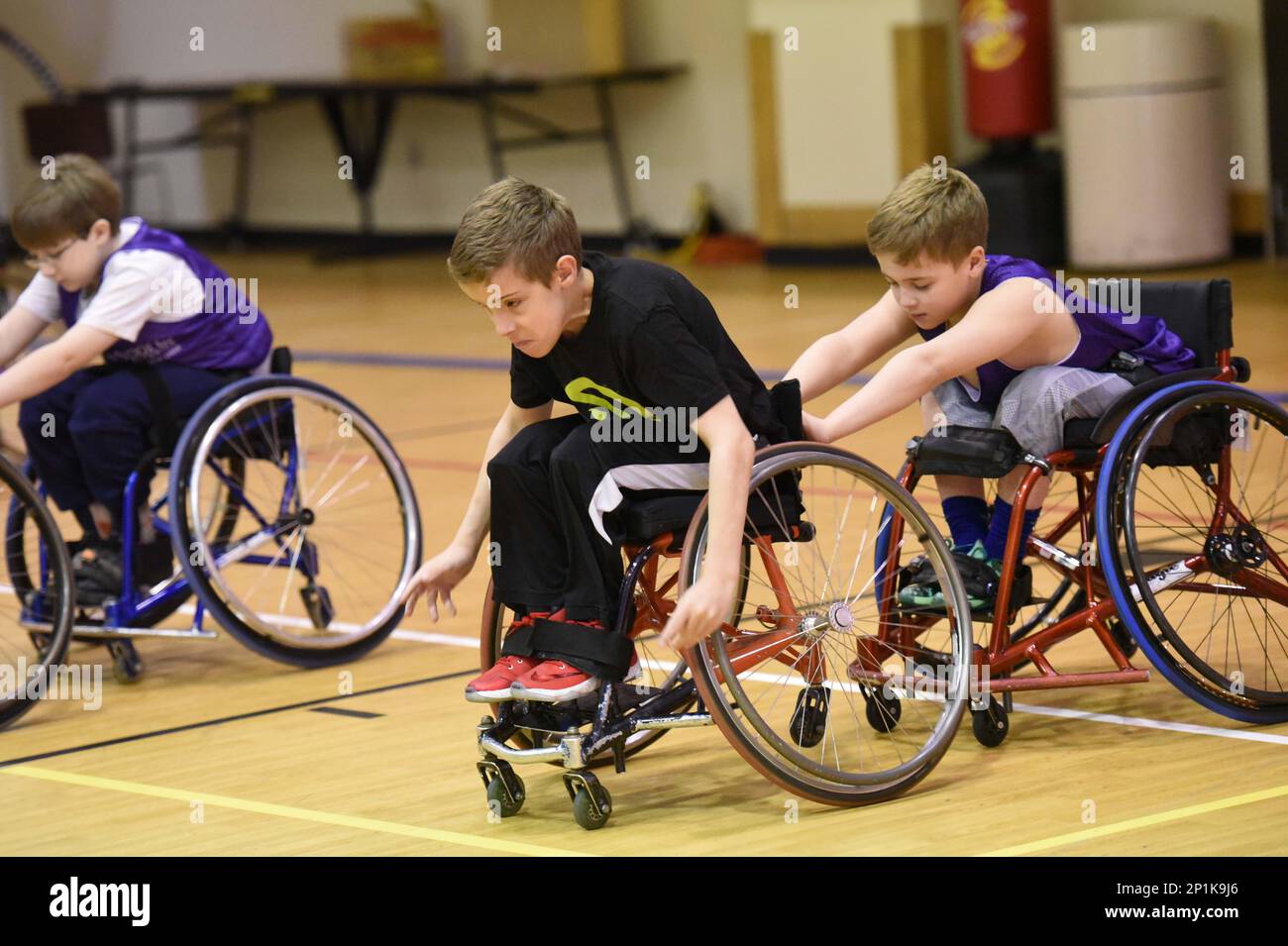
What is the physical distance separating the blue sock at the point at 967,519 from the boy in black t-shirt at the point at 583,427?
49 cm

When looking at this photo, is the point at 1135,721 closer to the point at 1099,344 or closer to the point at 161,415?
the point at 1099,344

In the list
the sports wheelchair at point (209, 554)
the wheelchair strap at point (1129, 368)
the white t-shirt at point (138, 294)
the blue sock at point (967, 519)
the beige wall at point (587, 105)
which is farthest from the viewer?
the beige wall at point (587, 105)

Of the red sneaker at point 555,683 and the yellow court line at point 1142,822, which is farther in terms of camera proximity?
the red sneaker at point 555,683

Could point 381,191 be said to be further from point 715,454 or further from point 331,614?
point 715,454

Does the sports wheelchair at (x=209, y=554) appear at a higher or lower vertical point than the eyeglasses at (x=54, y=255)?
lower

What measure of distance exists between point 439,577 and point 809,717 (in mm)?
579

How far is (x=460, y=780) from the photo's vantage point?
10.2ft

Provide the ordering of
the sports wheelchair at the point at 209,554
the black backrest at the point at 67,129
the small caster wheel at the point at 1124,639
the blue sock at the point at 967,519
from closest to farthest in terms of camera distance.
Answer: the blue sock at the point at 967,519 < the small caster wheel at the point at 1124,639 < the sports wheelchair at the point at 209,554 < the black backrest at the point at 67,129

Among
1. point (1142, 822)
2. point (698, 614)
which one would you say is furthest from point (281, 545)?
point (1142, 822)

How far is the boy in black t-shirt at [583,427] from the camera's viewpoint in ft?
8.90

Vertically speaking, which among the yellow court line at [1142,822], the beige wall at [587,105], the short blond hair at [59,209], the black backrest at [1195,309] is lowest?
the yellow court line at [1142,822]

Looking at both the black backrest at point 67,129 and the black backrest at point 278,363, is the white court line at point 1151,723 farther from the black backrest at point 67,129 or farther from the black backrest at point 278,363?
the black backrest at point 67,129

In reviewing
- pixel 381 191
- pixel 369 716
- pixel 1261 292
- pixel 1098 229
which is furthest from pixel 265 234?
pixel 369 716

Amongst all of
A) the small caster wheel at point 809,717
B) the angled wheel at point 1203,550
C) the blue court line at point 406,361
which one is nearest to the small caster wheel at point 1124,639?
the angled wheel at point 1203,550
